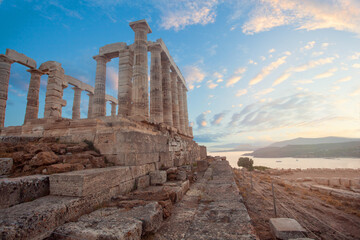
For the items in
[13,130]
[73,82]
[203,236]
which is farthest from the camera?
[73,82]

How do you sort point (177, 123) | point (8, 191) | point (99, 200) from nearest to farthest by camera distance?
point (8, 191) < point (99, 200) < point (177, 123)

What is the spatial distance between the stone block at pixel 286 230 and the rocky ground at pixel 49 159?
4110 millimetres

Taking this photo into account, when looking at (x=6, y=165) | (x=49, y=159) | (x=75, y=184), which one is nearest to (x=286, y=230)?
(x=75, y=184)

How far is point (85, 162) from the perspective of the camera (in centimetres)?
400

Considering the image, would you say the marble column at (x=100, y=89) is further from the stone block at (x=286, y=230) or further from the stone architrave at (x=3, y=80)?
the stone block at (x=286, y=230)

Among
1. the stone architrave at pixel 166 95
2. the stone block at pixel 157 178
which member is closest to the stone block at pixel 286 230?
the stone block at pixel 157 178

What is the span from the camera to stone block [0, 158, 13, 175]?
315 centimetres

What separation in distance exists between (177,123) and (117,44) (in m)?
8.79

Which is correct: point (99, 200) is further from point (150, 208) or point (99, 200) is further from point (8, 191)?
point (8, 191)

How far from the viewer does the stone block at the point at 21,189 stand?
239cm

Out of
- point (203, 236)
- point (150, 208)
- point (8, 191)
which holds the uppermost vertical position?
point (8, 191)

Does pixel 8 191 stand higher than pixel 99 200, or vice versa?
pixel 8 191

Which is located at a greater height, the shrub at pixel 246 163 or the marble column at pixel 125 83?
the marble column at pixel 125 83

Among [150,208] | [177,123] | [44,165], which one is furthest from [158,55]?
[150,208]
